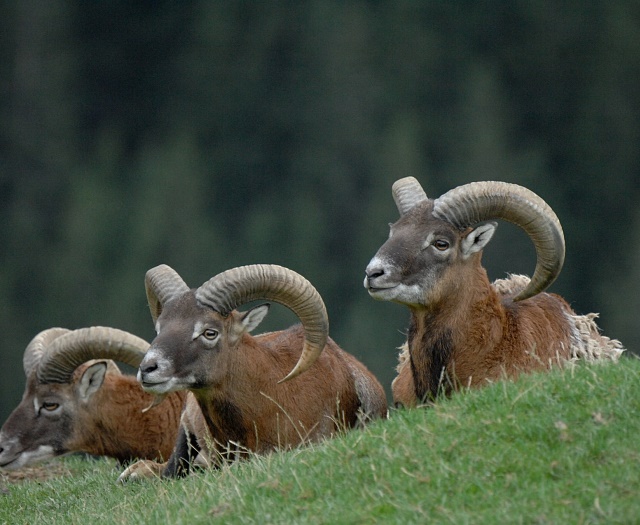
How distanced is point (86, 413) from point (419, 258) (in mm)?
4432

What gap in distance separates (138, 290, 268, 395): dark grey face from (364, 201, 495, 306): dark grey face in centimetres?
129

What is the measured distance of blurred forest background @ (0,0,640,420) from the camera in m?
52.5

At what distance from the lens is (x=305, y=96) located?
64562 mm

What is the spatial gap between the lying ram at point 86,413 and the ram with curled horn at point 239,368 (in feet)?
5.37

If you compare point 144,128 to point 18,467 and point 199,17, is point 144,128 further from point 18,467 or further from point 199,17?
point 18,467

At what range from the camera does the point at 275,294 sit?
11055mm

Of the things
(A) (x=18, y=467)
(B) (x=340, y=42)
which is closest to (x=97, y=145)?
(B) (x=340, y=42)

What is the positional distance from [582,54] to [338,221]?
825 inches

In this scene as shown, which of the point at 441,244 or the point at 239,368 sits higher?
the point at 441,244

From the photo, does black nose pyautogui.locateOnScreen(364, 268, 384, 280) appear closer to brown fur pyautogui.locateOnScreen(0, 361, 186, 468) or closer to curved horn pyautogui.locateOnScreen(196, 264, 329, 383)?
curved horn pyautogui.locateOnScreen(196, 264, 329, 383)

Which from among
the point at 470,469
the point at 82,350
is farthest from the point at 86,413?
the point at 470,469

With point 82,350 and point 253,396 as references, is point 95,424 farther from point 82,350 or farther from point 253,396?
point 253,396

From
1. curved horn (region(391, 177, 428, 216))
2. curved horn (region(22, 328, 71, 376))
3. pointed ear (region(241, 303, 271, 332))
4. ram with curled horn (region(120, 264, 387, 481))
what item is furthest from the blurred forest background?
pointed ear (region(241, 303, 271, 332))

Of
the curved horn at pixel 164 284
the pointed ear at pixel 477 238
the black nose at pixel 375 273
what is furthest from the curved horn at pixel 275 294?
the pointed ear at pixel 477 238
